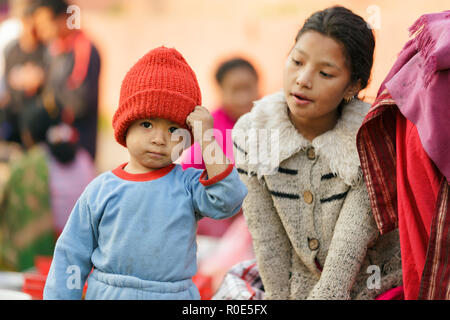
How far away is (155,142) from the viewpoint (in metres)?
1.59

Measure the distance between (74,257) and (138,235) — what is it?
191mm

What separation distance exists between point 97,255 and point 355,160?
2.87 ft

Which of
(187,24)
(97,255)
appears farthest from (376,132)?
(187,24)

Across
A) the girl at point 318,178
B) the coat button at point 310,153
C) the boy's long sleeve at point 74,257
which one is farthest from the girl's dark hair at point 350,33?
the boy's long sleeve at point 74,257

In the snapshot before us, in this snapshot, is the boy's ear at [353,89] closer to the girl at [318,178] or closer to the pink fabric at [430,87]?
the girl at [318,178]

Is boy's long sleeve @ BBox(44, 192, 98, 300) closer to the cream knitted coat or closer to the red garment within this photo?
the cream knitted coat

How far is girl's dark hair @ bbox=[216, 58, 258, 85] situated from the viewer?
3.78 meters

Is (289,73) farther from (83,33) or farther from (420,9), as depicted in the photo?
(83,33)

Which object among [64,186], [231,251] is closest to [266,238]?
[231,251]

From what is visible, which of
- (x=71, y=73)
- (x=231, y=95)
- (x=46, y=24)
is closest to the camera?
(x=231, y=95)

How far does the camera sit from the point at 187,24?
166 inches

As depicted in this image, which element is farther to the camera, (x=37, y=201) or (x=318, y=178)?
(x=37, y=201)

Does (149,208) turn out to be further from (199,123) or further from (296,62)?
(296,62)

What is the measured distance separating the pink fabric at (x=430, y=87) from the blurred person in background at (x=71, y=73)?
9.16ft
